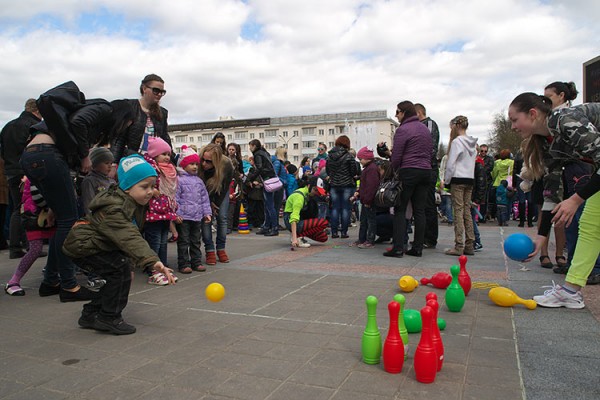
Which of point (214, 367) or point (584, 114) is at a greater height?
point (584, 114)

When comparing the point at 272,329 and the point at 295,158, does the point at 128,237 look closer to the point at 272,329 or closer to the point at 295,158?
the point at 272,329

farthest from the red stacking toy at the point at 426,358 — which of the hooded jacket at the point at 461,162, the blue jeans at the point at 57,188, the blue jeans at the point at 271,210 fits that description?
the blue jeans at the point at 271,210

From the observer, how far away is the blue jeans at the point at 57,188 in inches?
168

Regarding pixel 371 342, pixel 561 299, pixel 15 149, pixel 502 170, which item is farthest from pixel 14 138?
pixel 502 170

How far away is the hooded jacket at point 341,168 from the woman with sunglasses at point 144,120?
14.1 ft

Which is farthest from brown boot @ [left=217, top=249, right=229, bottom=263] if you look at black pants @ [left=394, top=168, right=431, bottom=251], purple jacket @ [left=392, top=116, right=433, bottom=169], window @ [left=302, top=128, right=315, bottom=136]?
window @ [left=302, top=128, right=315, bottom=136]

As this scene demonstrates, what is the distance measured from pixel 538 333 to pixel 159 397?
8.98ft

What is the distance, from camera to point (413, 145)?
675cm

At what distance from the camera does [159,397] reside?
96.3 inches

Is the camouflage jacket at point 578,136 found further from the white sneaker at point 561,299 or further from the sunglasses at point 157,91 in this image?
the sunglasses at point 157,91

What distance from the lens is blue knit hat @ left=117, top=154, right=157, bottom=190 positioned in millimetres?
3734

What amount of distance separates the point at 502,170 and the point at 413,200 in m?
7.06

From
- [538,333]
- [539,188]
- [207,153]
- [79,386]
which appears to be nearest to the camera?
[79,386]

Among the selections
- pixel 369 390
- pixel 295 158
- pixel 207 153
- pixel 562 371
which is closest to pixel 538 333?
pixel 562 371
